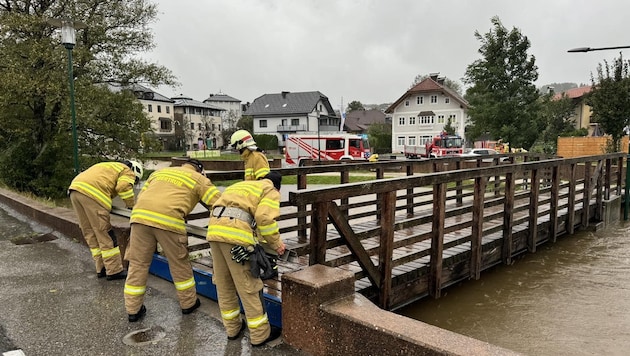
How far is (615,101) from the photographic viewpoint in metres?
22.5

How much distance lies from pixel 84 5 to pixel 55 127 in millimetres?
4226

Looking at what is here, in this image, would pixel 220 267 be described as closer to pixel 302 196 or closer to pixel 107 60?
pixel 302 196

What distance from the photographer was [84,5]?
1509cm

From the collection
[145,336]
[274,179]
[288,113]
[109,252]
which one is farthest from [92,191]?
[288,113]

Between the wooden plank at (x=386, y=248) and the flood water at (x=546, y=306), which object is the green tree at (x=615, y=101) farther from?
the wooden plank at (x=386, y=248)

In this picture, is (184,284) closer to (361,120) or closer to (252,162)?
(252,162)

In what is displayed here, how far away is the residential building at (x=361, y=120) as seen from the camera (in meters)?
74.0

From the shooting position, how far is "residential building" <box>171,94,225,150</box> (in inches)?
2813

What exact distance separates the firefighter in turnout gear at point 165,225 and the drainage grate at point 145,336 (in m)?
0.25

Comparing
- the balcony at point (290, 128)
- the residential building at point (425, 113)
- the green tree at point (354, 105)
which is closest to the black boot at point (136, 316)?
the residential building at point (425, 113)

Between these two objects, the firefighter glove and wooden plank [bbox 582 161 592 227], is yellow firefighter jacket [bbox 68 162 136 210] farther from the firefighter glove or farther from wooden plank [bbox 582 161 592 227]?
wooden plank [bbox 582 161 592 227]

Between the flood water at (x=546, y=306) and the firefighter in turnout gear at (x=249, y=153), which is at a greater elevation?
the firefighter in turnout gear at (x=249, y=153)

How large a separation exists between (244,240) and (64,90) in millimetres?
12635

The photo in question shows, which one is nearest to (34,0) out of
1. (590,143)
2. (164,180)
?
(164,180)
